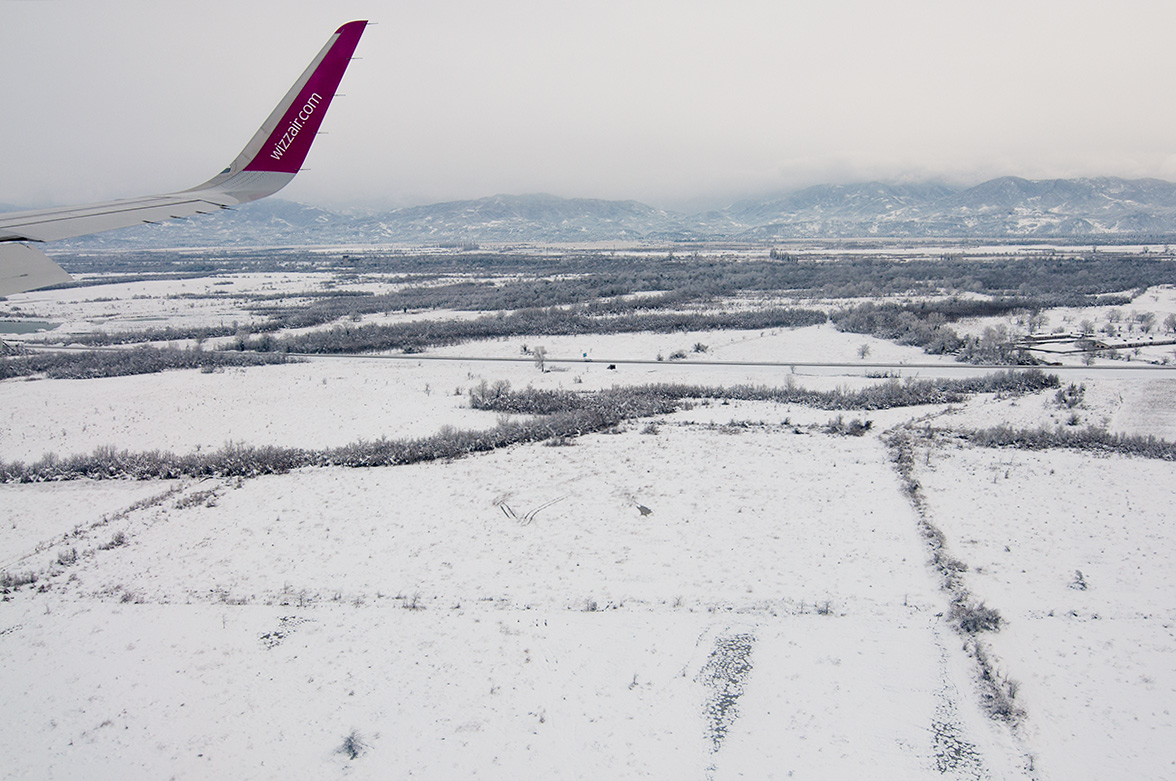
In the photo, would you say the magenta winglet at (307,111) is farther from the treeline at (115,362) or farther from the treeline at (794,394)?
the treeline at (115,362)

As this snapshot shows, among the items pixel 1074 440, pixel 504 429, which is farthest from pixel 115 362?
pixel 1074 440

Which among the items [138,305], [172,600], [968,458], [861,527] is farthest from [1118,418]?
[138,305]

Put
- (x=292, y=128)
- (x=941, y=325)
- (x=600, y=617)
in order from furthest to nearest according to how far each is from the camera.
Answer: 1. (x=941, y=325)
2. (x=600, y=617)
3. (x=292, y=128)

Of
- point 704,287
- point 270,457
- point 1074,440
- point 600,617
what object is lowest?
point 600,617

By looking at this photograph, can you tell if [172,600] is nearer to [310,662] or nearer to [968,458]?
[310,662]

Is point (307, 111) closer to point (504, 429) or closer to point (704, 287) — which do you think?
point (504, 429)

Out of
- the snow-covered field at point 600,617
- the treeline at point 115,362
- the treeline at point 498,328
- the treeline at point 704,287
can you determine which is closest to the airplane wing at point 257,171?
the snow-covered field at point 600,617

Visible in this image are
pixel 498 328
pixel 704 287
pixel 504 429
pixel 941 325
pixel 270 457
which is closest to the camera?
pixel 270 457
